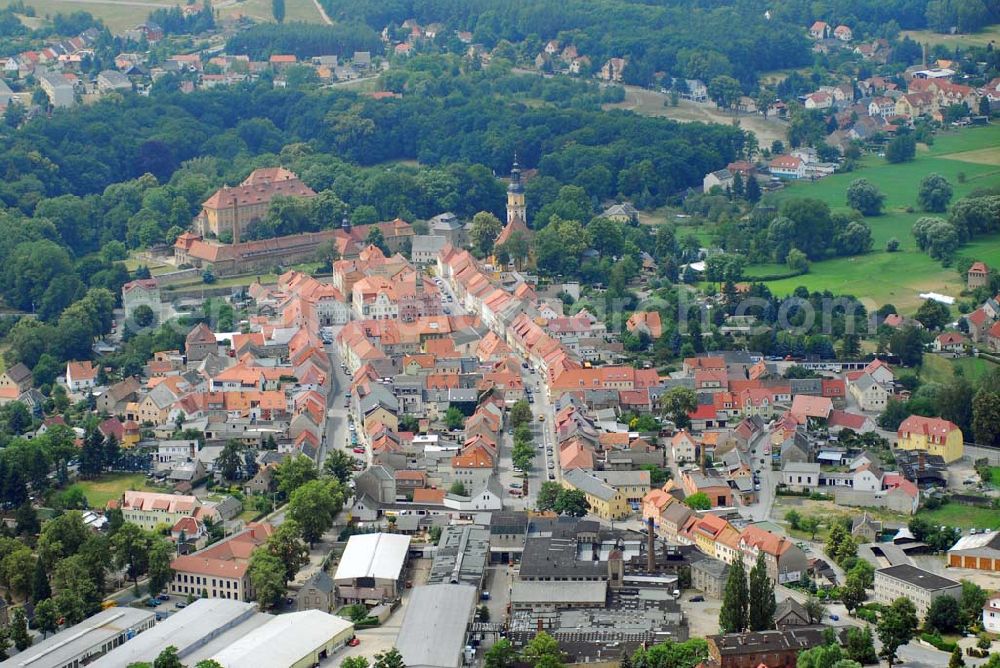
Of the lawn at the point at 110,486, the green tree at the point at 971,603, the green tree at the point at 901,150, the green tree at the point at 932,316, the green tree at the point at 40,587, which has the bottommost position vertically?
the green tree at the point at 901,150

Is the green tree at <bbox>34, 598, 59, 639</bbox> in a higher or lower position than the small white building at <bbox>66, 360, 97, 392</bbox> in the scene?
higher

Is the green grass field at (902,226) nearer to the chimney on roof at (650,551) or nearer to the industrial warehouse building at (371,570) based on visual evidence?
the chimney on roof at (650,551)

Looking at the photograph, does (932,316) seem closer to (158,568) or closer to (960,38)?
(158,568)

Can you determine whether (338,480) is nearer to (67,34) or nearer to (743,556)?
(743,556)

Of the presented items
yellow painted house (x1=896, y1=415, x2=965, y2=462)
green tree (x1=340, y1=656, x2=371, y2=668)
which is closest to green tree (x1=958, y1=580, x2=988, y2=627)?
yellow painted house (x1=896, y1=415, x2=965, y2=462)

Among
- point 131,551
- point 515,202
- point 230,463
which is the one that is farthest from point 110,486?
point 515,202

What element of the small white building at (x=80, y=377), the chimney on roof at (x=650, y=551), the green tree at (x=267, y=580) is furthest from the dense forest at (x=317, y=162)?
the chimney on roof at (x=650, y=551)

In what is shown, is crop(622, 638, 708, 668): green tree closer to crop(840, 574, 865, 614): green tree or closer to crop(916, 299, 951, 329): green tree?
crop(840, 574, 865, 614): green tree
